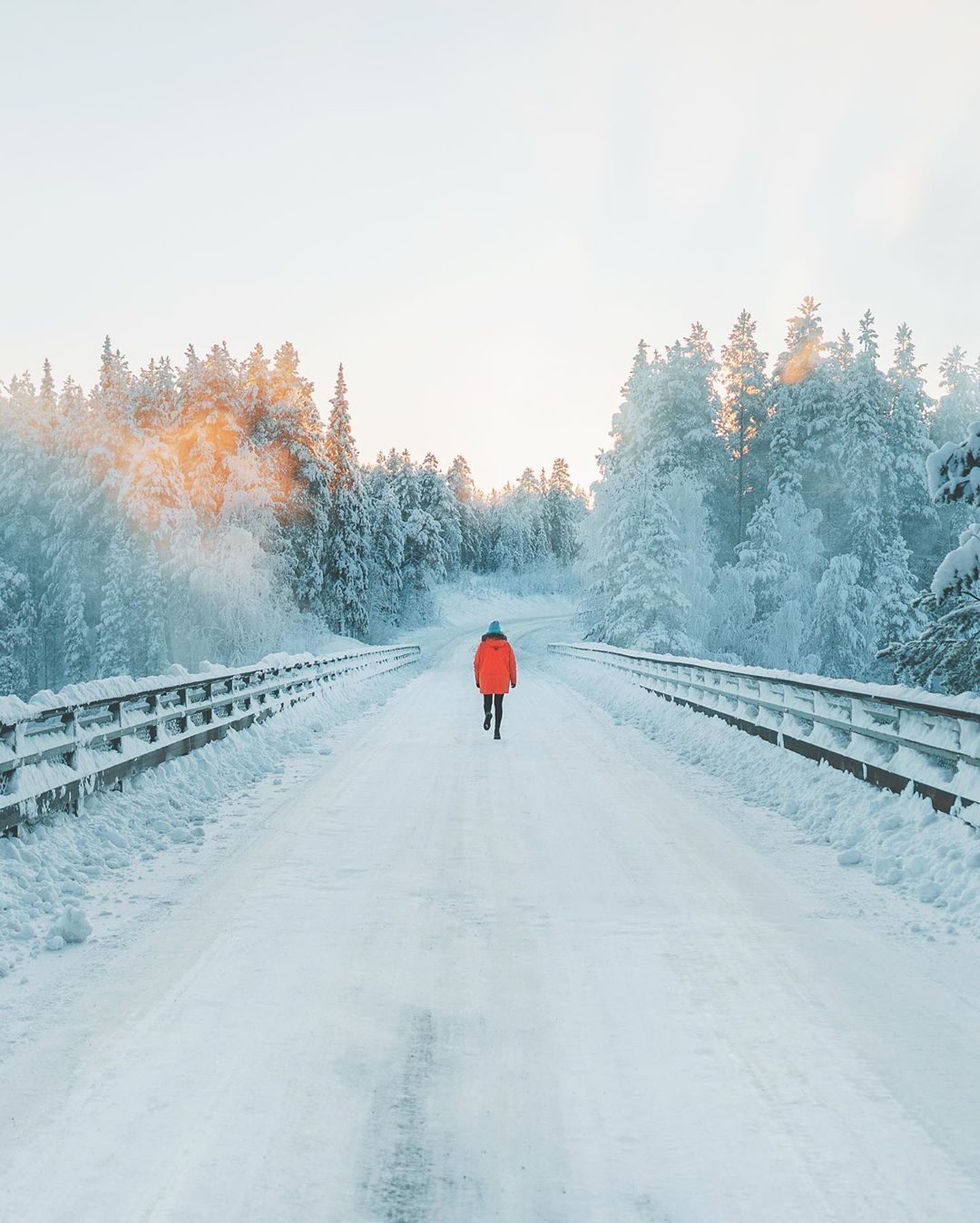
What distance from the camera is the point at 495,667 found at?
48.9 feet

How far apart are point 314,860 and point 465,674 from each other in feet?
85.3

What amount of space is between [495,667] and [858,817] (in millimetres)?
7860

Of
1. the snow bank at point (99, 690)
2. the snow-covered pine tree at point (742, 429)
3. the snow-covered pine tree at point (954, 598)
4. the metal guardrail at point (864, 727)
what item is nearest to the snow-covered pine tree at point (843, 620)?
the snow-covered pine tree at point (742, 429)

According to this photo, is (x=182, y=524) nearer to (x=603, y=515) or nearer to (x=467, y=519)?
(x=603, y=515)

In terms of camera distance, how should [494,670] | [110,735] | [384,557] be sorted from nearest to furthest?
[110,735], [494,670], [384,557]

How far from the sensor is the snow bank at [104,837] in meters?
5.28

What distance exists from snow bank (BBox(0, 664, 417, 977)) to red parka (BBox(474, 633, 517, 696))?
355 cm

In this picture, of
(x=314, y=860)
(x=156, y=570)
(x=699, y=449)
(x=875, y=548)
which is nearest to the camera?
(x=314, y=860)

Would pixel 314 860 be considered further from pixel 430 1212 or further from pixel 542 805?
pixel 430 1212

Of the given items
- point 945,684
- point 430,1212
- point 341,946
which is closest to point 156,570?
point 945,684

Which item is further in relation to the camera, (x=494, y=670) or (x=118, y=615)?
(x=118, y=615)

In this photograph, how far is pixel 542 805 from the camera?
9039mm

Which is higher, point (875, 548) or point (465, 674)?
point (875, 548)

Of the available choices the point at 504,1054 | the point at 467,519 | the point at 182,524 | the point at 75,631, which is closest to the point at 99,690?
the point at 504,1054
